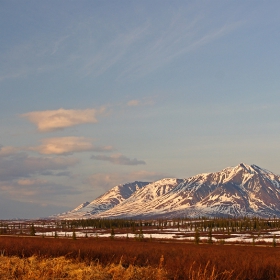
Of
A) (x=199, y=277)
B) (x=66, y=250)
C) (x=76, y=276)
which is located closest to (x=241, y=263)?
(x=199, y=277)

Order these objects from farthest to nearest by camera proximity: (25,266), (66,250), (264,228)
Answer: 1. (264,228)
2. (66,250)
3. (25,266)

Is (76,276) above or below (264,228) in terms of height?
above

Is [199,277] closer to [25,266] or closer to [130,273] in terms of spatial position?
[130,273]

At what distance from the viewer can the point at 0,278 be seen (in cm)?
1575

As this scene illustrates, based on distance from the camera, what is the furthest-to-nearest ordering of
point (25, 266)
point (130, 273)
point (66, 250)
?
1. point (66, 250)
2. point (25, 266)
3. point (130, 273)

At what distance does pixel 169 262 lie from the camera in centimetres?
1902

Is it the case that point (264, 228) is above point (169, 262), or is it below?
below

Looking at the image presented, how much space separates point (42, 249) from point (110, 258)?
241 inches

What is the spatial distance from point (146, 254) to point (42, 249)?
7018 millimetres

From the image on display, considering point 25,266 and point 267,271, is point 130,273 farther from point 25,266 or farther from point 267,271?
point 267,271

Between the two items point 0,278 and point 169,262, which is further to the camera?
point 169,262

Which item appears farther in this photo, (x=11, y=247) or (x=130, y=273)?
(x=11, y=247)

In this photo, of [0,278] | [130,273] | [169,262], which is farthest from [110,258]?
[0,278]

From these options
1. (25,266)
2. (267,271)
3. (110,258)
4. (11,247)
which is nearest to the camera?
(25,266)
